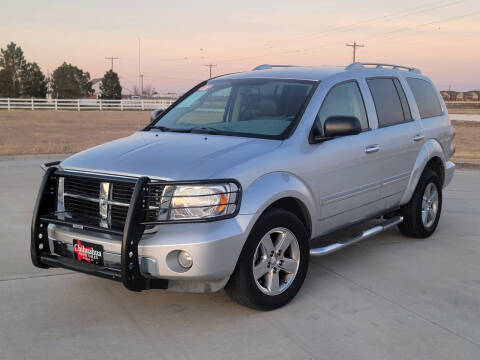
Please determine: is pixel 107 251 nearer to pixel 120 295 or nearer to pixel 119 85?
pixel 120 295

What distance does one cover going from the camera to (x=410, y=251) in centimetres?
618

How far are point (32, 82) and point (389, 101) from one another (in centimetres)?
7733

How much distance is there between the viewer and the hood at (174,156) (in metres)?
4.00

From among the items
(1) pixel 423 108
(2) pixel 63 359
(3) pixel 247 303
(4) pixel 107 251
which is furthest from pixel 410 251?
(2) pixel 63 359

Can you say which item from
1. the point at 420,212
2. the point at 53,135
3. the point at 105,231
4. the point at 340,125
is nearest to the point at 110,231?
the point at 105,231

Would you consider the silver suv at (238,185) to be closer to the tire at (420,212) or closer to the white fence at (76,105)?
the tire at (420,212)

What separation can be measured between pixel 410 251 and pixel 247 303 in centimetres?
261

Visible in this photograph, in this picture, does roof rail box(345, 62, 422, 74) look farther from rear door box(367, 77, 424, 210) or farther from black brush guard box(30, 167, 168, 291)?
black brush guard box(30, 167, 168, 291)

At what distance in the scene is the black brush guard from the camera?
3.78 meters

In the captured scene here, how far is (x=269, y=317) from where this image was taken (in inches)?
170

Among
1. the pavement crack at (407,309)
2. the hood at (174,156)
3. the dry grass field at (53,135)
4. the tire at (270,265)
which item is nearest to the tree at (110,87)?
the dry grass field at (53,135)

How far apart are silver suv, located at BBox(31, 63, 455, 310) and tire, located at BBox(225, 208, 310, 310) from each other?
0.01 metres

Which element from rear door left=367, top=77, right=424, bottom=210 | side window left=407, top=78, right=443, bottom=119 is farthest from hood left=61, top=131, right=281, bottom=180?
side window left=407, top=78, right=443, bottom=119

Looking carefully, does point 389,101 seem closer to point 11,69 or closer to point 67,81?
point 11,69
